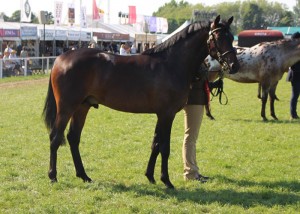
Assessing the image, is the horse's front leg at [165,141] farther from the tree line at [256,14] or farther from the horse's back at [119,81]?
the tree line at [256,14]

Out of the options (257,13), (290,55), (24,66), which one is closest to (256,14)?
(257,13)

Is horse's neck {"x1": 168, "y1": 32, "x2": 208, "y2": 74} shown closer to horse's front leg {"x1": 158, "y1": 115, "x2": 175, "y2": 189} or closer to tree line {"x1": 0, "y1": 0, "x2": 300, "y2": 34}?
horse's front leg {"x1": 158, "y1": 115, "x2": 175, "y2": 189}

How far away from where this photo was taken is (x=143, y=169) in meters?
6.34

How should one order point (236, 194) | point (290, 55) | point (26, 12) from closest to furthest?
point (236, 194) → point (290, 55) → point (26, 12)

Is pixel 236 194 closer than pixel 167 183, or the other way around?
pixel 236 194

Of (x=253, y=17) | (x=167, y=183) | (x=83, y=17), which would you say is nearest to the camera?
(x=167, y=183)

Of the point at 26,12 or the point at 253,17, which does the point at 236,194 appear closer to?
the point at 26,12

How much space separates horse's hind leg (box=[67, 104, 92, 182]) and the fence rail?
52.8ft

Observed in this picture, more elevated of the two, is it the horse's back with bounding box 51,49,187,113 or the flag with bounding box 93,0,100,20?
the flag with bounding box 93,0,100,20

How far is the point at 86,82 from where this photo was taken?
214 inches

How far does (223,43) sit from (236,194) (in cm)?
188

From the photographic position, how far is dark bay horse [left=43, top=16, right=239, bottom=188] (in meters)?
5.29

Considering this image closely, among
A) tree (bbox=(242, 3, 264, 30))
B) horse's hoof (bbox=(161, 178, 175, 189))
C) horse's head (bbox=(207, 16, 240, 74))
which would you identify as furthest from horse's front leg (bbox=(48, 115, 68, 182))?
tree (bbox=(242, 3, 264, 30))

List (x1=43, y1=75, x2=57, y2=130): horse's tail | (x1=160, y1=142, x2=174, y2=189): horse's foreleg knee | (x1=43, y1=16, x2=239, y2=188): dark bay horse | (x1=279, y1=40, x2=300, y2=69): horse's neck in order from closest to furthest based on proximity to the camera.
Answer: (x1=43, y1=16, x2=239, y2=188): dark bay horse, (x1=160, y1=142, x2=174, y2=189): horse's foreleg knee, (x1=43, y1=75, x2=57, y2=130): horse's tail, (x1=279, y1=40, x2=300, y2=69): horse's neck
